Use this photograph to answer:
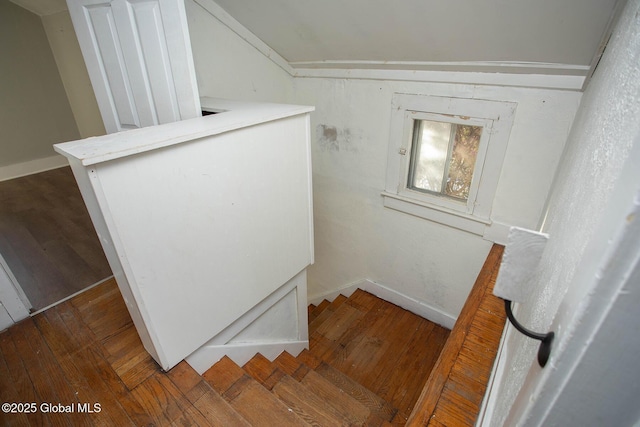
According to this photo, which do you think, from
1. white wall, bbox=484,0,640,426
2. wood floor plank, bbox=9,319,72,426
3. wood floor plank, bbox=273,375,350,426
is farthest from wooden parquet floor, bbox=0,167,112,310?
white wall, bbox=484,0,640,426

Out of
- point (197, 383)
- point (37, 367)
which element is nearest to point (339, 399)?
point (197, 383)

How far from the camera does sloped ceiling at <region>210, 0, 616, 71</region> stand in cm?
119

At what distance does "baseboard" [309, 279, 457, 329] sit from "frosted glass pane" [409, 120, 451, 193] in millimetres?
916

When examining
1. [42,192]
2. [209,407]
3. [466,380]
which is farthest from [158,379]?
[42,192]

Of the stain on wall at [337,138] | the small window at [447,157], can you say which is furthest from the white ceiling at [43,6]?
the small window at [447,157]

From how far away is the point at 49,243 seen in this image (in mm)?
2180

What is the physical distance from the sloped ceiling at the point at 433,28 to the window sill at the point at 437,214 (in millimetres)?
893

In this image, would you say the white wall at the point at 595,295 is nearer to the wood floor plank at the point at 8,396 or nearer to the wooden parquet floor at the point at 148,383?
the wooden parquet floor at the point at 148,383

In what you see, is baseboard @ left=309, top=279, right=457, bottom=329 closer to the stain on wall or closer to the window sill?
the window sill

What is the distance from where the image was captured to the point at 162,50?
1.34 metres

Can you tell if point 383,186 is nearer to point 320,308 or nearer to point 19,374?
point 320,308

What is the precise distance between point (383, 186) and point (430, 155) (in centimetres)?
40

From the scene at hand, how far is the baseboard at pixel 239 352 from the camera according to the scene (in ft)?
4.97

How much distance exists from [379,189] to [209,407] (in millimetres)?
1718
